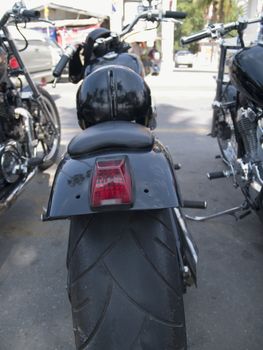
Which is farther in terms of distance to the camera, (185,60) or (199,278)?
(185,60)

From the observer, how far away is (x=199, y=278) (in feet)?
8.04

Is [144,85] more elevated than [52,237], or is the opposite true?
[144,85]

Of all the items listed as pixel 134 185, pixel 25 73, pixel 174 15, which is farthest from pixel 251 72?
pixel 25 73

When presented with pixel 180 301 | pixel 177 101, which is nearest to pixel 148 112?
pixel 180 301

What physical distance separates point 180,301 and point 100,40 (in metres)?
2.00

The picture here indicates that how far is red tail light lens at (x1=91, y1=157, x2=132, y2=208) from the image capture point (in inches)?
52.5

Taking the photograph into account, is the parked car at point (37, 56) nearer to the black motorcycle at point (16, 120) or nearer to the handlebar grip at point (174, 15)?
the black motorcycle at point (16, 120)

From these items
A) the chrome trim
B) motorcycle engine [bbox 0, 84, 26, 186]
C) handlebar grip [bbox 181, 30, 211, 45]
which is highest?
handlebar grip [bbox 181, 30, 211, 45]

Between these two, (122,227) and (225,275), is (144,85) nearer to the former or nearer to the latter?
(122,227)

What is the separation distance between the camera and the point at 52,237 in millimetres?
3006

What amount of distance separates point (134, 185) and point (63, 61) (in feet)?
4.80

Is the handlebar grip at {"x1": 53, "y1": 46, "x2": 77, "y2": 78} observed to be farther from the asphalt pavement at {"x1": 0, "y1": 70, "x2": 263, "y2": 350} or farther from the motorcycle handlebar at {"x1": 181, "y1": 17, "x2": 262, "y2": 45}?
the asphalt pavement at {"x1": 0, "y1": 70, "x2": 263, "y2": 350}

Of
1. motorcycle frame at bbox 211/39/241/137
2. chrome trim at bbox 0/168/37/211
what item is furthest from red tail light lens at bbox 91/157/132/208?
motorcycle frame at bbox 211/39/241/137

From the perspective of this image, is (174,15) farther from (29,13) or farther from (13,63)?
(13,63)
